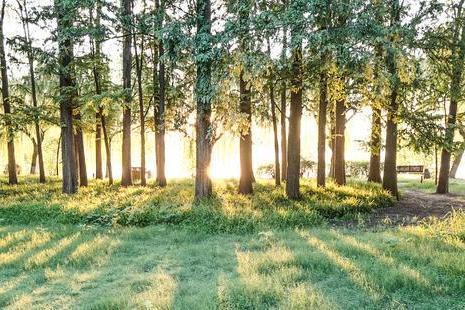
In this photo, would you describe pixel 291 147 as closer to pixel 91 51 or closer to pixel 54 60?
pixel 54 60

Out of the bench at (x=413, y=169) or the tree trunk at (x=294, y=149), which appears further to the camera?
the bench at (x=413, y=169)

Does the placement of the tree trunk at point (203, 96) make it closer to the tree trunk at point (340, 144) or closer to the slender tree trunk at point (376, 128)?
the slender tree trunk at point (376, 128)

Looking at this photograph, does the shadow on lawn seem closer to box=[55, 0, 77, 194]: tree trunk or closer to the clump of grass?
the clump of grass

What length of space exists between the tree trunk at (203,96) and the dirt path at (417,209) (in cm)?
576

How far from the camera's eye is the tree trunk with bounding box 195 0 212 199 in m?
13.2

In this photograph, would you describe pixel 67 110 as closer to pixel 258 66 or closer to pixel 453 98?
pixel 258 66

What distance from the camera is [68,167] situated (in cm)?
1878

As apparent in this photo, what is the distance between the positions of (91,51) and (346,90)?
1351 centimetres

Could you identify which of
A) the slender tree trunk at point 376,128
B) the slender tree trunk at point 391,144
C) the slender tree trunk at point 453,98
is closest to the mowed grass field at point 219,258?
the slender tree trunk at point 376,128

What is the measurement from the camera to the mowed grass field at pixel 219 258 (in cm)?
608

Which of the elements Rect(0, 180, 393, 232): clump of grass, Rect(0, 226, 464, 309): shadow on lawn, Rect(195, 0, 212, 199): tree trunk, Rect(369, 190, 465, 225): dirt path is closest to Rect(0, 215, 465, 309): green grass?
Rect(0, 226, 464, 309): shadow on lawn

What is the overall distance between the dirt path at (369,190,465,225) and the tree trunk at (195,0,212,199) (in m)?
5.76

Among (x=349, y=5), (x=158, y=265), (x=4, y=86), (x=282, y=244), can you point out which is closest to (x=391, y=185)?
(x=349, y=5)

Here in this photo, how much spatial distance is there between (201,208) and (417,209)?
8.61m
